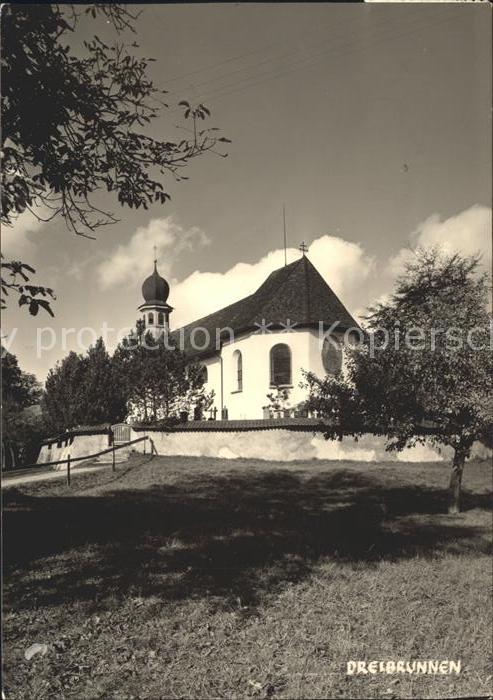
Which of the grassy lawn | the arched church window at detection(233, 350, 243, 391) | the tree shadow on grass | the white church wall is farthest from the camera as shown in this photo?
the arched church window at detection(233, 350, 243, 391)

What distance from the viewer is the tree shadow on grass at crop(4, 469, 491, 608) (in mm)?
5648

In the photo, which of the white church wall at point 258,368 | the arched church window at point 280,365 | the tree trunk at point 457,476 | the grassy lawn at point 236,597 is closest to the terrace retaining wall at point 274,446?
the white church wall at point 258,368

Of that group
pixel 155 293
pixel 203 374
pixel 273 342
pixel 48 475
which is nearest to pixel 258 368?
pixel 273 342

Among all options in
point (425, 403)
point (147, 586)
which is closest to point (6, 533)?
point (147, 586)

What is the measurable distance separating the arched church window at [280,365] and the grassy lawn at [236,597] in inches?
568

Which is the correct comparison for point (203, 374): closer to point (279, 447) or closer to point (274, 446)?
point (274, 446)

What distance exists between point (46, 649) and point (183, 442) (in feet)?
51.5

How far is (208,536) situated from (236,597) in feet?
8.24

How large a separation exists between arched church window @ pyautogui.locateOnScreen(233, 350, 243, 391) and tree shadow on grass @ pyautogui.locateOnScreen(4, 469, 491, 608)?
44.6 feet

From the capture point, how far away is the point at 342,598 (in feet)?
18.1

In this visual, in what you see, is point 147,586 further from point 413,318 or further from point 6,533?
point 413,318

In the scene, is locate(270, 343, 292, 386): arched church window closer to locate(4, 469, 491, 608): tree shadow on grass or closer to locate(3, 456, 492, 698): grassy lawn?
locate(4, 469, 491, 608): tree shadow on grass

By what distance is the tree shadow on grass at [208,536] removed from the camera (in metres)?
5.65

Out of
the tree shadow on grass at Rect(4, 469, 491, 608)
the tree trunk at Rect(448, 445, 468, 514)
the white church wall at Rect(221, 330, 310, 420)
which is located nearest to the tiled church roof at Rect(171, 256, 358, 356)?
the white church wall at Rect(221, 330, 310, 420)
